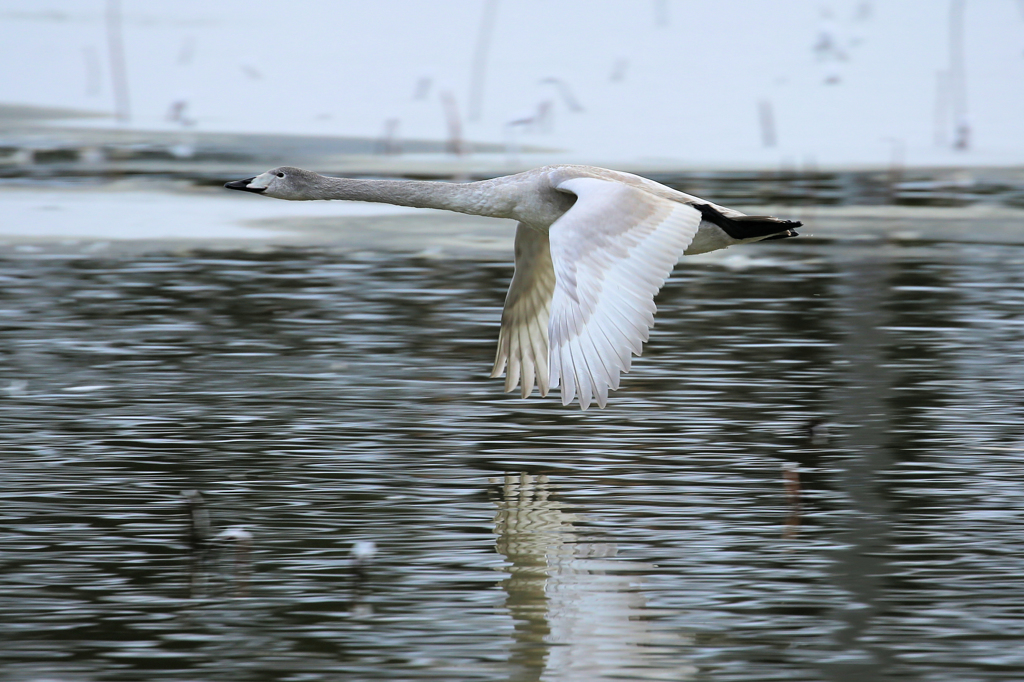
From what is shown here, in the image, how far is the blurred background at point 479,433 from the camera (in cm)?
540

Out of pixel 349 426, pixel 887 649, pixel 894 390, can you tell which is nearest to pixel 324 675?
pixel 887 649

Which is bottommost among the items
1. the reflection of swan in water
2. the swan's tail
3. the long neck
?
the reflection of swan in water

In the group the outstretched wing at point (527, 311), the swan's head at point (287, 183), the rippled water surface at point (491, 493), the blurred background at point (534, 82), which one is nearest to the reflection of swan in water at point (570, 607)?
the rippled water surface at point (491, 493)

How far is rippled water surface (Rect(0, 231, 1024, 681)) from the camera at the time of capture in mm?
5297

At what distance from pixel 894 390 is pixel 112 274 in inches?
249

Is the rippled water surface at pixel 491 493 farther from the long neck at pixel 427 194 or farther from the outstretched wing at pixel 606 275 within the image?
the long neck at pixel 427 194

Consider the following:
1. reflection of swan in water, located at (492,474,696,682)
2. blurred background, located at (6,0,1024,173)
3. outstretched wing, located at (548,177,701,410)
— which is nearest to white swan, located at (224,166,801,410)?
outstretched wing, located at (548,177,701,410)

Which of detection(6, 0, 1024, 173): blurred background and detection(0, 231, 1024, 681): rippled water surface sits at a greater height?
detection(6, 0, 1024, 173): blurred background

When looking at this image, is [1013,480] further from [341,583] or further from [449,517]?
[341,583]

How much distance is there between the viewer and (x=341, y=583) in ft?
19.1

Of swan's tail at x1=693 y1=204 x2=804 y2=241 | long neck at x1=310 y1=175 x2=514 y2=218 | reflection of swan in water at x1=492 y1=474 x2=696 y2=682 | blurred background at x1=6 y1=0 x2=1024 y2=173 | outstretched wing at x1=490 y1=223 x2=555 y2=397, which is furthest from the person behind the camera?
blurred background at x1=6 y1=0 x2=1024 y2=173

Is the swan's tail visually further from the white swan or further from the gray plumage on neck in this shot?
the gray plumage on neck

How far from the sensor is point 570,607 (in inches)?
221

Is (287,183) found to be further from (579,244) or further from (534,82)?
(534,82)
